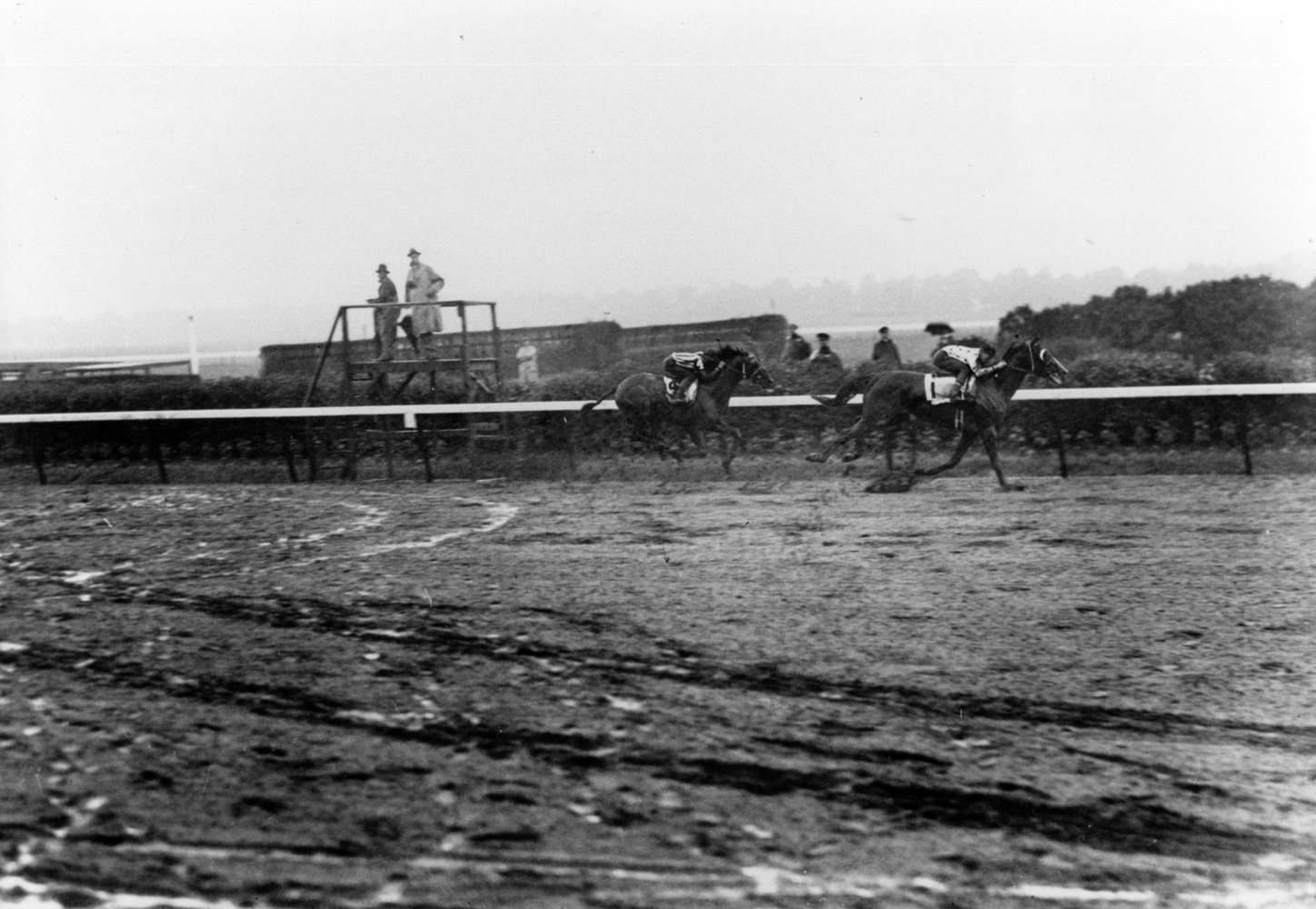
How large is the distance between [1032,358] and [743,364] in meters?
2.40

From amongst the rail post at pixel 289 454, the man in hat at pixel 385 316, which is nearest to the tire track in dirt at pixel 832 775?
the rail post at pixel 289 454

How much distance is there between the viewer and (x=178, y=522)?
9008mm

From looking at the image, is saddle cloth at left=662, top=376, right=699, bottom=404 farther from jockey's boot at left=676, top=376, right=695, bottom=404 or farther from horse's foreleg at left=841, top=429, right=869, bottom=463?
horse's foreleg at left=841, top=429, right=869, bottom=463

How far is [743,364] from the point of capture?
1104 centimetres

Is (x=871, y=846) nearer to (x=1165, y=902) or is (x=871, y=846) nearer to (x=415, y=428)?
(x=1165, y=902)

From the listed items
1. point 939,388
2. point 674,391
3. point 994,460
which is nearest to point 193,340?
point 674,391

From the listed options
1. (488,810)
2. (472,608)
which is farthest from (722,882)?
(472,608)

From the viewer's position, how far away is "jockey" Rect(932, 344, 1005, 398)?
31.9 feet

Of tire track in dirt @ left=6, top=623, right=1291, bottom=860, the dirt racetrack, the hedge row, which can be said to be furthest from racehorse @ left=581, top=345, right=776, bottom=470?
tire track in dirt @ left=6, top=623, right=1291, bottom=860

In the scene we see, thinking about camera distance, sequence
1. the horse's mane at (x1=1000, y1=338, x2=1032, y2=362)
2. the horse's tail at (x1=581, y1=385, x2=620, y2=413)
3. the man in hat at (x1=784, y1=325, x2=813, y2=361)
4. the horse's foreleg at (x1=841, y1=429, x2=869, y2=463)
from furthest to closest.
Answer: the man in hat at (x1=784, y1=325, x2=813, y2=361) < the horse's tail at (x1=581, y1=385, x2=620, y2=413) < the horse's foreleg at (x1=841, y1=429, x2=869, y2=463) < the horse's mane at (x1=1000, y1=338, x2=1032, y2=362)

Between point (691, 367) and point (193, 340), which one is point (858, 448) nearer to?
point (691, 367)

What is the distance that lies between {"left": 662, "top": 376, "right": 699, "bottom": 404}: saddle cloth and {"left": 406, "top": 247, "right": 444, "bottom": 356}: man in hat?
8.41ft

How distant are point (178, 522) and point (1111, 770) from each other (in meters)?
6.74

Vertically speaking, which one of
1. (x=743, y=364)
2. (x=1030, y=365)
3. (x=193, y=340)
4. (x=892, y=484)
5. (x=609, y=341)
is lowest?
(x=892, y=484)
